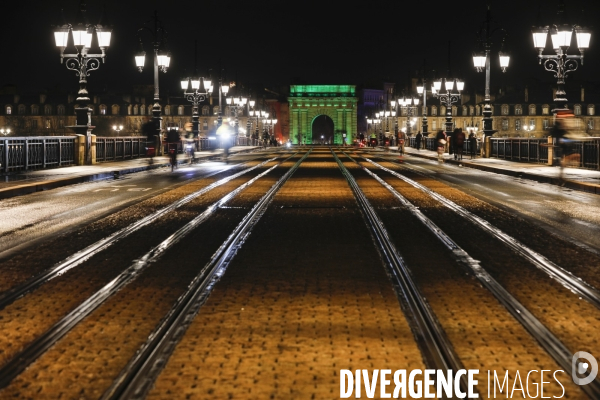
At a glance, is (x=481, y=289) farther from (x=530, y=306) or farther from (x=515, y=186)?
(x=515, y=186)

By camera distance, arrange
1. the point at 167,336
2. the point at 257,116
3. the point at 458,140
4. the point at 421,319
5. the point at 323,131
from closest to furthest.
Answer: the point at 167,336 < the point at 421,319 < the point at 458,140 < the point at 257,116 < the point at 323,131

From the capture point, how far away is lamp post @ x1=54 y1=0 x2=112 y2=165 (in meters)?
31.7

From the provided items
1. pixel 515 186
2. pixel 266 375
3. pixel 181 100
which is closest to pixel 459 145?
pixel 515 186

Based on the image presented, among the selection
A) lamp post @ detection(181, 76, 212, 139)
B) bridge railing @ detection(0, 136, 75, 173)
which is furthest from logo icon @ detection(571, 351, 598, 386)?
lamp post @ detection(181, 76, 212, 139)

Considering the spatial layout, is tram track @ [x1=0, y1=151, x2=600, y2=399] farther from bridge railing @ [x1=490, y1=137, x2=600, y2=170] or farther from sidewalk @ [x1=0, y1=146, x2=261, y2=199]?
bridge railing @ [x1=490, y1=137, x2=600, y2=170]

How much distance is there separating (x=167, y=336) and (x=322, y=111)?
A: 16823 cm

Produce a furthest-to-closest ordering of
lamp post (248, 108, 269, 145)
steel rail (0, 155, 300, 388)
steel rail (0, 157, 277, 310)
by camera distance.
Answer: lamp post (248, 108, 269, 145) → steel rail (0, 157, 277, 310) → steel rail (0, 155, 300, 388)

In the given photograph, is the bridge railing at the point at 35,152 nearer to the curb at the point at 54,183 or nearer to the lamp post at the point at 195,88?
the curb at the point at 54,183

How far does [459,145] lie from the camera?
4253cm

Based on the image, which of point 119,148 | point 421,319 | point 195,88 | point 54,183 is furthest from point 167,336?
point 195,88

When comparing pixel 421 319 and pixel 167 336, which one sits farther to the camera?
pixel 421 319

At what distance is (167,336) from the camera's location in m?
6.29

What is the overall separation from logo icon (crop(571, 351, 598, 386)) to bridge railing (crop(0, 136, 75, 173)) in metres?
22.8

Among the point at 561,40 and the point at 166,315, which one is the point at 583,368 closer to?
the point at 166,315
